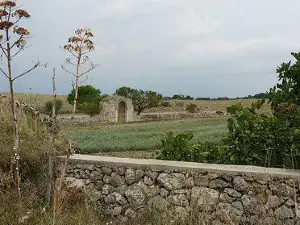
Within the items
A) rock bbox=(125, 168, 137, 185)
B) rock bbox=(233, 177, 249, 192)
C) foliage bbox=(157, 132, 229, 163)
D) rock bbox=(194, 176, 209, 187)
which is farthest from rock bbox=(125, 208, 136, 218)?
rock bbox=(233, 177, 249, 192)

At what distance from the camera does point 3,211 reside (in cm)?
572

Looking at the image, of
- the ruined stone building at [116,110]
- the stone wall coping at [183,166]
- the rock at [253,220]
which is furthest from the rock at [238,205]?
the ruined stone building at [116,110]

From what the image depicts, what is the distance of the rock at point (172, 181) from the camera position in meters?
5.85

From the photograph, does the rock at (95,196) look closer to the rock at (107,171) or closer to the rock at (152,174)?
the rock at (107,171)

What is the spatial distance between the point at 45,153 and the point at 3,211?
4.46ft

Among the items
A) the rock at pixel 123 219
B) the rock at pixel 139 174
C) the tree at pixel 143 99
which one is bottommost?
the rock at pixel 123 219

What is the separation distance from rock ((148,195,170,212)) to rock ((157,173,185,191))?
0.61 ft

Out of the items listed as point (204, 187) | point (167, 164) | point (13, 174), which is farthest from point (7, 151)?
point (204, 187)

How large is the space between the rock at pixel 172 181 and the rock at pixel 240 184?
72cm

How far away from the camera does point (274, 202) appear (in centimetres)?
532

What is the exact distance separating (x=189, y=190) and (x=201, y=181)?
21 cm

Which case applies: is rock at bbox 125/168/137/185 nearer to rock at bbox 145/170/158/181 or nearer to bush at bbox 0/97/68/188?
rock at bbox 145/170/158/181

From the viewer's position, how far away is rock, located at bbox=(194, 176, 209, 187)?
571 cm

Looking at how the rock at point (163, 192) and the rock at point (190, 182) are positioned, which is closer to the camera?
the rock at point (190, 182)
